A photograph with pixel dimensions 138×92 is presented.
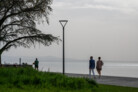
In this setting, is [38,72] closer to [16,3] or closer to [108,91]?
[108,91]

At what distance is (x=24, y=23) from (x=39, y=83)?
15.6m

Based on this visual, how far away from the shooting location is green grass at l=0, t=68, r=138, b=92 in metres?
14.6

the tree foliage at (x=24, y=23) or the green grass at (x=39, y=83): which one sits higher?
the tree foliage at (x=24, y=23)

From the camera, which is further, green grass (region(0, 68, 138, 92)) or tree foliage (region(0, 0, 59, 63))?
tree foliage (region(0, 0, 59, 63))

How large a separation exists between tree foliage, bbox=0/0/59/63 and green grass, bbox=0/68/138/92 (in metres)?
13.1

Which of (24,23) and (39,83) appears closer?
(39,83)

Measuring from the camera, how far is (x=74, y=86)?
16.1m

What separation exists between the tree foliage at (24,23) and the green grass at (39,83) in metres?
13.1

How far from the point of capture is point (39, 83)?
15.5 meters

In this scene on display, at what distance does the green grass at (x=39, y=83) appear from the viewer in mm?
14648

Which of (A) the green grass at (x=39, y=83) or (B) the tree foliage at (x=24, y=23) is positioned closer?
(A) the green grass at (x=39, y=83)

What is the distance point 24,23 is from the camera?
30.4 meters

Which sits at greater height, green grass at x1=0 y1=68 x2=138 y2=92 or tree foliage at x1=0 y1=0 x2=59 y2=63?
tree foliage at x1=0 y1=0 x2=59 y2=63

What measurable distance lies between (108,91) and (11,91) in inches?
201
